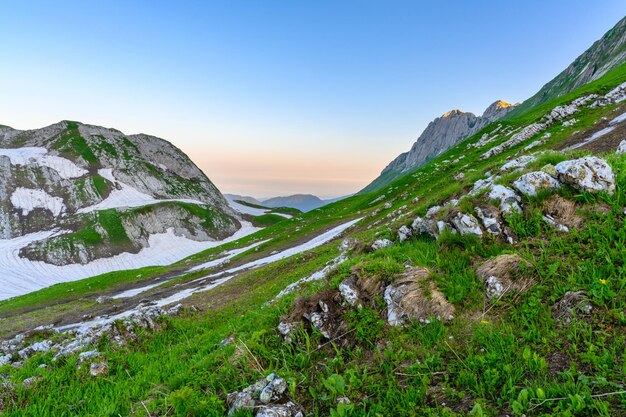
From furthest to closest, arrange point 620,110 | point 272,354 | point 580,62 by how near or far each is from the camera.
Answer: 1. point 580,62
2. point 620,110
3. point 272,354

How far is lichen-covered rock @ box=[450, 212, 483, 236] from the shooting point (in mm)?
9219

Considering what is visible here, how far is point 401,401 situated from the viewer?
17.6ft

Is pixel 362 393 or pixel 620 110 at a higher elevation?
pixel 620 110

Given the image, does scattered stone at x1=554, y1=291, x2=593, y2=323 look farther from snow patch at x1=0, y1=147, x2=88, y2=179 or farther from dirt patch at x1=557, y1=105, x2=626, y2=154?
snow patch at x1=0, y1=147, x2=88, y2=179

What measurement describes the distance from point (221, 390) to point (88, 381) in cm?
545

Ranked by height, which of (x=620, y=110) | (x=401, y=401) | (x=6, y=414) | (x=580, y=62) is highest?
(x=580, y=62)

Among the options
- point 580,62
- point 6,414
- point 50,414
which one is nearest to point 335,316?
point 50,414

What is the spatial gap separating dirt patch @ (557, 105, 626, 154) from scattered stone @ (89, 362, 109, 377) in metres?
34.9

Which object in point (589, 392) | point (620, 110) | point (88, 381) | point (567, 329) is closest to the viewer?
point (589, 392)

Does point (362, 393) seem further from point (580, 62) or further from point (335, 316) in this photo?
point (580, 62)

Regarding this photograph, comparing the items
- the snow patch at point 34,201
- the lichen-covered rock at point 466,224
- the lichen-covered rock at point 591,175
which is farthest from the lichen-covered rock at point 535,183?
the snow patch at point 34,201

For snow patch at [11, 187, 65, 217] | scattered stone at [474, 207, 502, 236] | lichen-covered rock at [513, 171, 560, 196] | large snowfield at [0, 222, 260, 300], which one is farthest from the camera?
snow patch at [11, 187, 65, 217]

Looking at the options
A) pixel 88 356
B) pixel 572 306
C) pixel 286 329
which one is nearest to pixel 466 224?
pixel 572 306

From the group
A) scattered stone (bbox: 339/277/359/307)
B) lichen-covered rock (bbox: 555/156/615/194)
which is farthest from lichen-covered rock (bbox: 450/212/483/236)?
scattered stone (bbox: 339/277/359/307)
